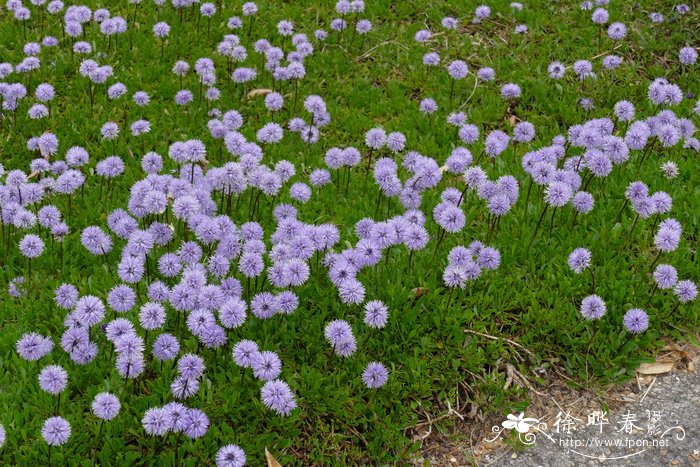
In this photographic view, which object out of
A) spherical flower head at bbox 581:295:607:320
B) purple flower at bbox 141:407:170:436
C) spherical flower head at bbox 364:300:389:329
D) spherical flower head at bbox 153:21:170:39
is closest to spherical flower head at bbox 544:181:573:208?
spherical flower head at bbox 581:295:607:320

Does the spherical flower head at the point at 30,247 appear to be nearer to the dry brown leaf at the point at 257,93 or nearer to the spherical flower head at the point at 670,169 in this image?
the dry brown leaf at the point at 257,93

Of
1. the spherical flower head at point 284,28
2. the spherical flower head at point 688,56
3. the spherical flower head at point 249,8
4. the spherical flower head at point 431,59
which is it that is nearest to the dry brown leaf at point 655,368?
the spherical flower head at point 688,56

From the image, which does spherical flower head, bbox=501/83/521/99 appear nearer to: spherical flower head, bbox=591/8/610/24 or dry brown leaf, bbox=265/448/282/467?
spherical flower head, bbox=591/8/610/24

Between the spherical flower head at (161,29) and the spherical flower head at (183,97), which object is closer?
the spherical flower head at (183,97)


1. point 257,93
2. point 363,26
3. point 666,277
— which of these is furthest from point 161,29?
point 666,277

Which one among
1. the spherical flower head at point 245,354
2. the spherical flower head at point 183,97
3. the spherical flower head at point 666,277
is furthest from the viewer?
the spherical flower head at point 183,97

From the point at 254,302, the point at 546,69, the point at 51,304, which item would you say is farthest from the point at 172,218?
the point at 546,69
